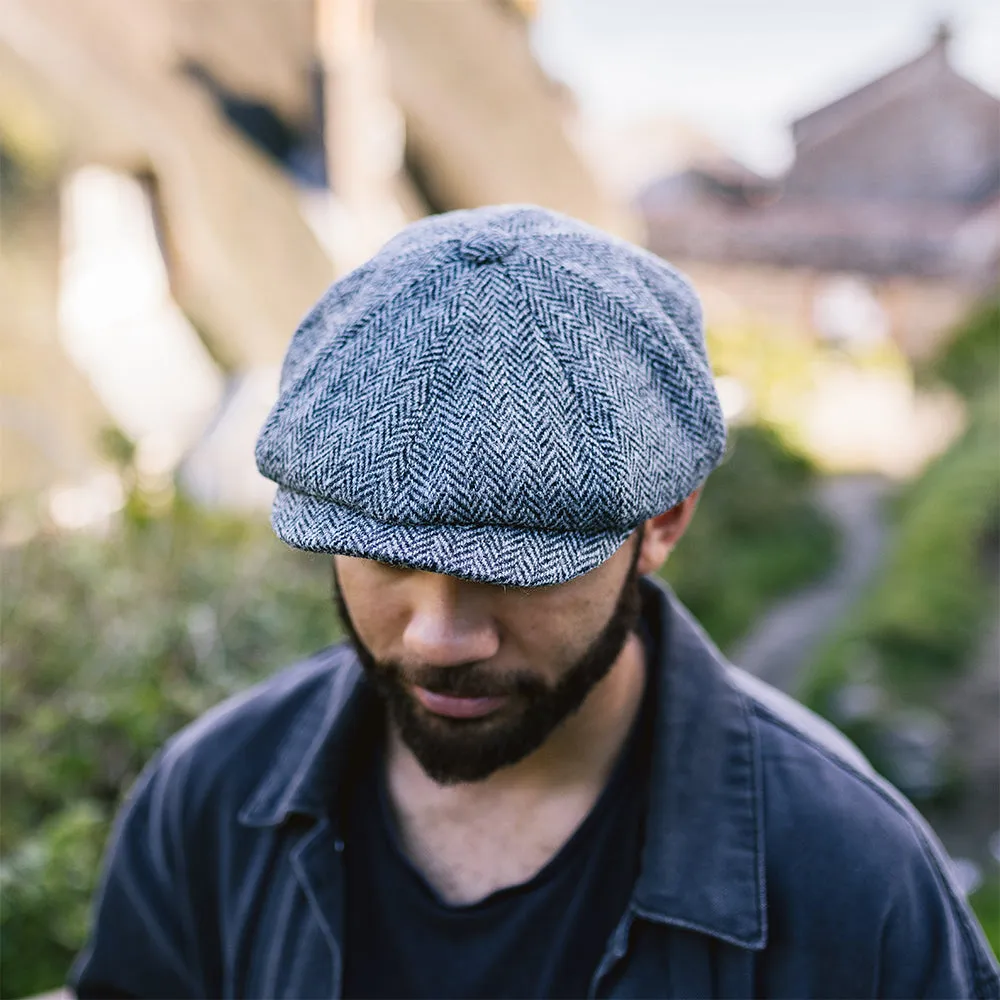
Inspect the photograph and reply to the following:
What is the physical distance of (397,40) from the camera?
11.8 meters

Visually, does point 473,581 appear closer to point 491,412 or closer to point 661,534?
point 491,412

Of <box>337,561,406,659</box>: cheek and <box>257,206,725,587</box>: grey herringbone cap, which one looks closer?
<box>257,206,725,587</box>: grey herringbone cap

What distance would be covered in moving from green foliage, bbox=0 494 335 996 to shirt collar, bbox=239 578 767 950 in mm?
1478

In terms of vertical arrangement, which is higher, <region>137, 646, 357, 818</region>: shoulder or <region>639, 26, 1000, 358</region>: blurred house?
<region>639, 26, 1000, 358</region>: blurred house

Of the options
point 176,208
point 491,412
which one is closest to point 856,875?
point 491,412

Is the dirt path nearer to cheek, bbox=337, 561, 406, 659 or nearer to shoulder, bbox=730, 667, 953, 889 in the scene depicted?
shoulder, bbox=730, 667, 953, 889

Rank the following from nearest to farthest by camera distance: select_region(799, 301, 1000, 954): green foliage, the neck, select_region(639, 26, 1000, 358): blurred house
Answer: the neck
select_region(799, 301, 1000, 954): green foliage
select_region(639, 26, 1000, 358): blurred house

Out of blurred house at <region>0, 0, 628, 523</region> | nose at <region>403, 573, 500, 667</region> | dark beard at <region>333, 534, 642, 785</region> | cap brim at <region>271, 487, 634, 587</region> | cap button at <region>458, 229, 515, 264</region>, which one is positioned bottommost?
dark beard at <region>333, 534, 642, 785</region>

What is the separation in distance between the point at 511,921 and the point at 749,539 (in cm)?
912

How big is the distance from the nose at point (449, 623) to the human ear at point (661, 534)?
0.94ft

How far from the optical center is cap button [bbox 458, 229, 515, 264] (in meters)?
1.30

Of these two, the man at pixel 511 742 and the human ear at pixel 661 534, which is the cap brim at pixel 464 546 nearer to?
the man at pixel 511 742

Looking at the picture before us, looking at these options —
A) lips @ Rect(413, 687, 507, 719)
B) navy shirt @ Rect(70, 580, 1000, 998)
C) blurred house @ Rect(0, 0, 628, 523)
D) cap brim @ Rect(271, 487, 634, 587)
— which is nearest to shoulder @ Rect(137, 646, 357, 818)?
navy shirt @ Rect(70, 580, 1000, 998)

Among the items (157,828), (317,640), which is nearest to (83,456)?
(317,640)
